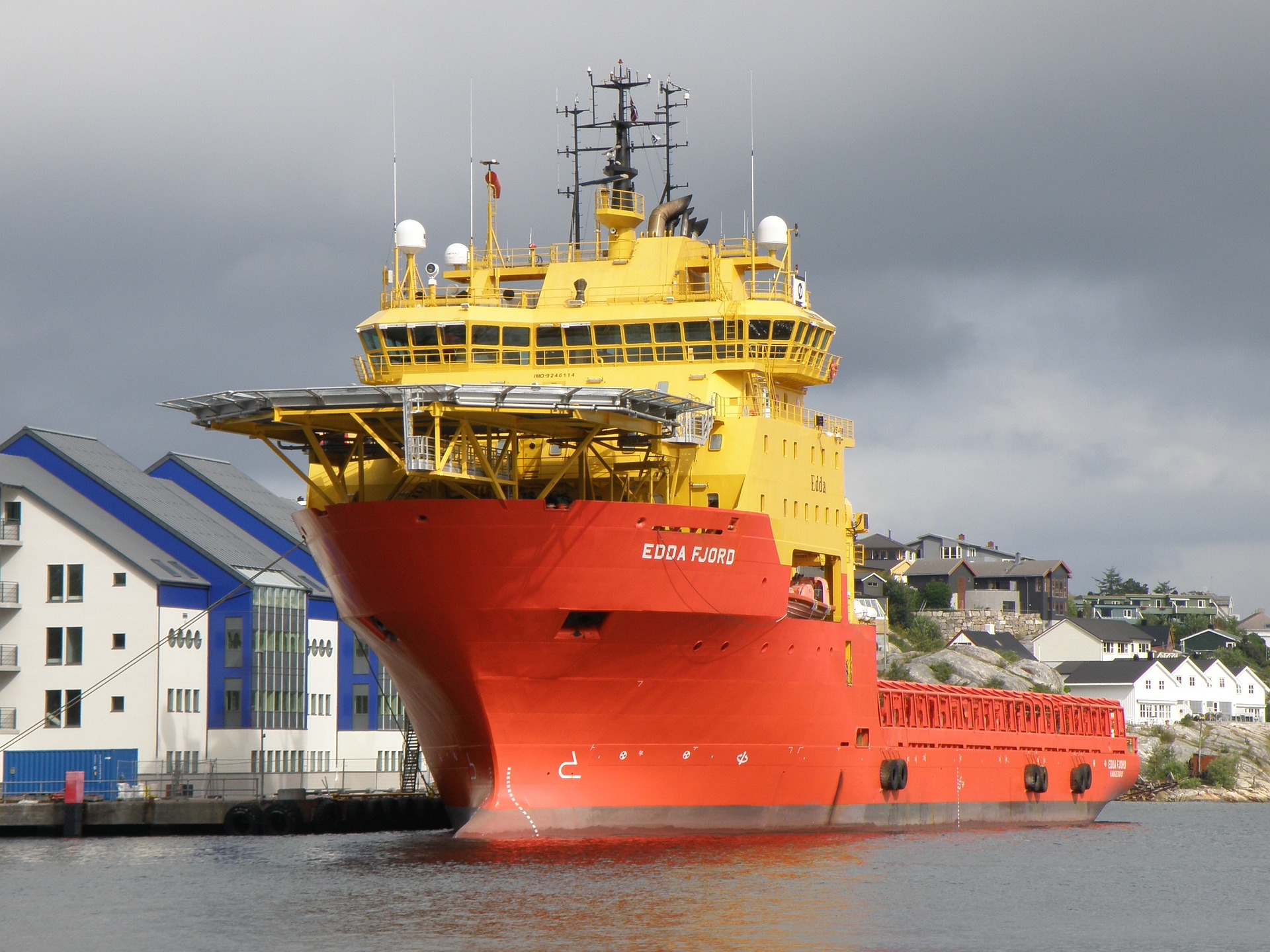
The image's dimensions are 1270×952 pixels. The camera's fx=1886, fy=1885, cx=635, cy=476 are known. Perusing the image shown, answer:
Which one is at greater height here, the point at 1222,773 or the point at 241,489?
the point at 241,489

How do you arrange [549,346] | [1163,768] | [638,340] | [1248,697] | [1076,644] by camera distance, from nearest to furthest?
[638,340], [549,346], [1163,768], [1248,697], [1076,644]

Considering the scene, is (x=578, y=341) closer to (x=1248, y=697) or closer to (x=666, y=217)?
(x=666, y=217)

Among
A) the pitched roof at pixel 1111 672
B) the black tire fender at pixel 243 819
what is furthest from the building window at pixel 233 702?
the pitched roof at pixel 1111 672

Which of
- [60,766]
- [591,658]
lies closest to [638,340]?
[591,658]

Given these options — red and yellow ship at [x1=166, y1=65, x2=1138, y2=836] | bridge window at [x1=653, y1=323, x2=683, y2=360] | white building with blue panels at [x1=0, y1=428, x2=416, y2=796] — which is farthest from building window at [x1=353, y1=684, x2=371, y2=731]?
bridge window at [x1=653, y1=323, x2=683, y2=360]

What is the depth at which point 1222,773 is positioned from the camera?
325 feet

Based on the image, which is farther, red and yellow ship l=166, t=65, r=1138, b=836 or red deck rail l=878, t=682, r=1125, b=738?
red deck rail l=878, t=682, r=1125, b=738

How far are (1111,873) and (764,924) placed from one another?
14.4 metres

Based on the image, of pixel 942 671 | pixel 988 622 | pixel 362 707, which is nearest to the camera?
pixel 362 707

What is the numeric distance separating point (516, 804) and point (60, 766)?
70.1ft

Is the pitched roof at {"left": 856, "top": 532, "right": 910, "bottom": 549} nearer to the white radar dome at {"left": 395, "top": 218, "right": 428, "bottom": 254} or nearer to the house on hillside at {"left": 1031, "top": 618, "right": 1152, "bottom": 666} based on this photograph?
the house on hillside at {"left": 1031, "top": 618, "right": 1152, "bottom": 666}

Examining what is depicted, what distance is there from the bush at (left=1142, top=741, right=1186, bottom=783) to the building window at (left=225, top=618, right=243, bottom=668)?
5539 cm

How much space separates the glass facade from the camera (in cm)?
6088

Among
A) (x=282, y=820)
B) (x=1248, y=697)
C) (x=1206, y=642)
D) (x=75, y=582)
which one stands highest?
(x=75, y=582)
